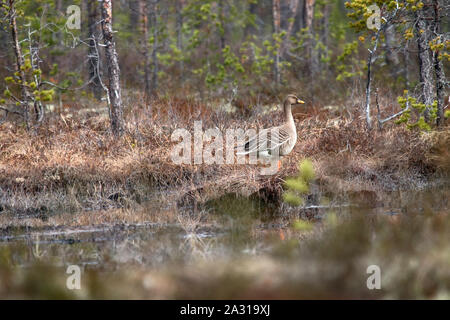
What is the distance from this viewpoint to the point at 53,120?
46.8 ft

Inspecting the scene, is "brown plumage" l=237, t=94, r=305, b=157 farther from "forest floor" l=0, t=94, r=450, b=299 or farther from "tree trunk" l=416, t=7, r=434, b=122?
"tree trunk" l=416, t=7, r=434, b=122

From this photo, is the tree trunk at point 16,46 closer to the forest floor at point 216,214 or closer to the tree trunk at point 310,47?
the forest floor at point 216,214

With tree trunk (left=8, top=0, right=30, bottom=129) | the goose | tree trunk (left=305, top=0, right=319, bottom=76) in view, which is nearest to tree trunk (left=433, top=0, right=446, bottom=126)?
the goose

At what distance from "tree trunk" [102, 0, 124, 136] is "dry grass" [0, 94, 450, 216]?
31cm

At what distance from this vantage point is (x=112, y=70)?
502 inches

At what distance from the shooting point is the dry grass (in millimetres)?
10492

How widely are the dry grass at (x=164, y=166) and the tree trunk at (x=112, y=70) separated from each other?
1.03 ft

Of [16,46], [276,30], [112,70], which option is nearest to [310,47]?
[276,30]

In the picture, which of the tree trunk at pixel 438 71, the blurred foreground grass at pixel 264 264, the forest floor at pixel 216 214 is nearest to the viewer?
the blurred foreground grass at pixel 264 264

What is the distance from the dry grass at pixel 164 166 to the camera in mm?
10492

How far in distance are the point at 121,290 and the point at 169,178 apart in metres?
4.76

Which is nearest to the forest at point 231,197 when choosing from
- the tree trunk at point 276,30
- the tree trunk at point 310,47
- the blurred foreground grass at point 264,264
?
the blurred foreground grass at point 264,264

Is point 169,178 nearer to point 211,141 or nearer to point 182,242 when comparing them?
point 211,141
